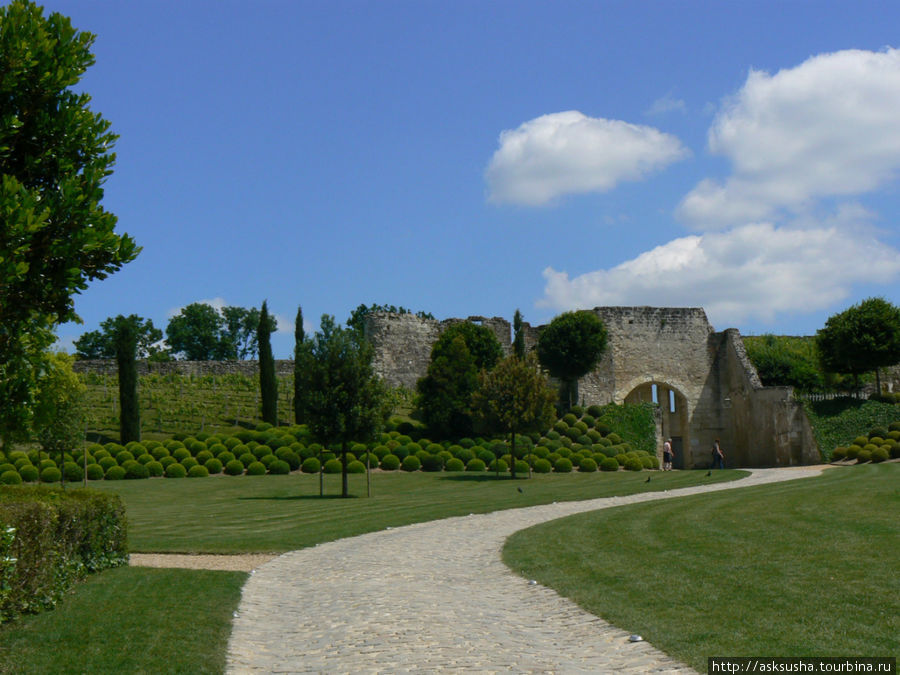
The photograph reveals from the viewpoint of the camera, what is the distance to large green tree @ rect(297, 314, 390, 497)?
23.0m

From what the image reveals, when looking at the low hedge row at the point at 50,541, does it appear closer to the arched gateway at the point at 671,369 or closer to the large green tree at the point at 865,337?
the arched gateway at the point at 671,369

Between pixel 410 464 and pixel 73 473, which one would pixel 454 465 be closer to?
pixel 410 464

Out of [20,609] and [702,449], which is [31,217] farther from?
[702,449]

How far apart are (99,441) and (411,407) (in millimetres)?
14471

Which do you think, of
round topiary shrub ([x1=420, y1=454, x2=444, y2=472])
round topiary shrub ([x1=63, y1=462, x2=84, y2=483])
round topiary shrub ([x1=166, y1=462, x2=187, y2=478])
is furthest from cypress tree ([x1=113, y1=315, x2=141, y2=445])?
round topiary shrub ([x1=420, y1=454, x2=444, y2=472])

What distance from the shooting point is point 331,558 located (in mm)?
11828

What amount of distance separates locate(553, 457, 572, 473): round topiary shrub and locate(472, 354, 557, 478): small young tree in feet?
10.3

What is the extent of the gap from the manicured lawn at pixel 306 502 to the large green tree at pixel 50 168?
6261mm

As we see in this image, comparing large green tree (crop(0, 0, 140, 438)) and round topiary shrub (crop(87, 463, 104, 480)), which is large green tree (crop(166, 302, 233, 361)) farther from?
large green tree (crop(0, 0, 140, 438))

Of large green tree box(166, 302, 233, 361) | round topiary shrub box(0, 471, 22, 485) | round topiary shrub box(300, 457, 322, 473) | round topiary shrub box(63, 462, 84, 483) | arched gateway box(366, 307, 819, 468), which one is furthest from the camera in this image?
large green tree box(166, 302, 233, 361)

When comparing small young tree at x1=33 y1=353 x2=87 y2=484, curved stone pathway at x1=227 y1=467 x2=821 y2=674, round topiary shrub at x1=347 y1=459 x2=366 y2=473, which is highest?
small young tree at x1=33 y1=353 x2=87 y2=484

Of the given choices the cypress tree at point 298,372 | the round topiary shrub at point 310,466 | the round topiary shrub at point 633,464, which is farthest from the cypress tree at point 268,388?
the round topiary shrub at point 633,464

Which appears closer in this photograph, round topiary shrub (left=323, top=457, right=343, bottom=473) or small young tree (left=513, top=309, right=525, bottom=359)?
round topiary shrub (left=323, top=457, right=343, bottom=473)

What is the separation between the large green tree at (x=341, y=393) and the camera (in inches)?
904
